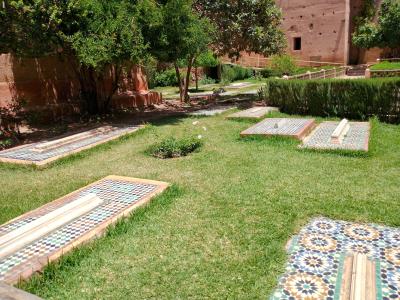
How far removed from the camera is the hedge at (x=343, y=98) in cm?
971

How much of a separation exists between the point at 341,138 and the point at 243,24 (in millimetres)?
7598

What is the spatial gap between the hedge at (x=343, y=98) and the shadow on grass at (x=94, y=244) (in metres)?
7.11

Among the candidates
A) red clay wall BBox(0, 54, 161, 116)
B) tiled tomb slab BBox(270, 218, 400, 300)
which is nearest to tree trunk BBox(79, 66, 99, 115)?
red clay wall BBox(0, 54, 161, 116)

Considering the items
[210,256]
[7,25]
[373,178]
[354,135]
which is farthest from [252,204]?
[7,25]

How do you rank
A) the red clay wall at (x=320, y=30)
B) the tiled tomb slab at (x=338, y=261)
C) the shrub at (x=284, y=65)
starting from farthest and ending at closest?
the red clay wall at (x=320, y=30), the shrub at (x=284, y=65), the tiled tomb slab at (x=338, y=261)

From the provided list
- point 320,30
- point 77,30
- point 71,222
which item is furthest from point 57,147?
point 320,30

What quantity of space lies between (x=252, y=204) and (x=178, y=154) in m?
2.80

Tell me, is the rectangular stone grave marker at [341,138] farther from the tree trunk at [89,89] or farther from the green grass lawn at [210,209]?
the tree trunk at [89,89]

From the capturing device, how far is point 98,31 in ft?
29.6

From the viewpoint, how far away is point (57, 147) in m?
7.90

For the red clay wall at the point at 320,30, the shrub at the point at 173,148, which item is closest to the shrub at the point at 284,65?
the red clay wall at the point at 320,30

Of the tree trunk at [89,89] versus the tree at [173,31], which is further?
the tree trunk at [89,89]

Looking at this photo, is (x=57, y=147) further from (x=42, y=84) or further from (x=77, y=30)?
(x=42, y=84)

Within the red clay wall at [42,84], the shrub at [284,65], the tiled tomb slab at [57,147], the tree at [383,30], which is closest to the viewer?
the tiled tomb slab at [57,147]
